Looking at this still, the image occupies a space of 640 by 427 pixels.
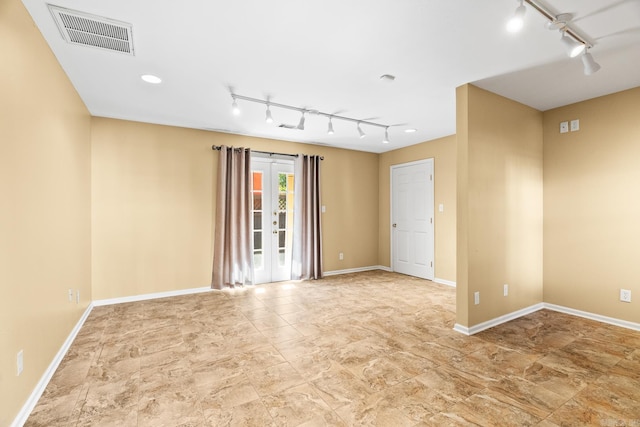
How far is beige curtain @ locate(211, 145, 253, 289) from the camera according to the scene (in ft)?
15.8

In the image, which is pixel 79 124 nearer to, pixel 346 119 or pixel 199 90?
pixel 199 90

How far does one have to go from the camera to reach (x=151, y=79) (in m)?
3.01

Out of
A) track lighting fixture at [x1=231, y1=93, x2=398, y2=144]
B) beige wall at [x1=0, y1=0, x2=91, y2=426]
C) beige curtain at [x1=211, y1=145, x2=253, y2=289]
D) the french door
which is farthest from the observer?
the french door

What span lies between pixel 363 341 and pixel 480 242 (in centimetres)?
161

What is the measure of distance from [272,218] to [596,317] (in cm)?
463

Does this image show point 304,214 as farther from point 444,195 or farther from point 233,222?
point 444,195

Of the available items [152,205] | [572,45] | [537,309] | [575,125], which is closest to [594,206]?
[575,125]

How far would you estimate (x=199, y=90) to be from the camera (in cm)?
328

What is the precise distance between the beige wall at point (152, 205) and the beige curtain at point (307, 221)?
0.72 metres

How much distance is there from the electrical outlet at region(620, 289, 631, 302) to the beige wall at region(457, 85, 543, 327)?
0.76 metres

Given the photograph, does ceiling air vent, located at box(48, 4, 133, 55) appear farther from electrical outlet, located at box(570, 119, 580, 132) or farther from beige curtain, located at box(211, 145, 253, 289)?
electrical outlet, located at box(570, 119, 580, 132)

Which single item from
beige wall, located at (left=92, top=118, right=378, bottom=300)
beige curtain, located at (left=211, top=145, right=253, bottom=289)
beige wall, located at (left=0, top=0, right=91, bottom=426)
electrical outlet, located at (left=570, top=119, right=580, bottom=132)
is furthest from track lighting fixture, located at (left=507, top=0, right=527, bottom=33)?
beige wall, located at (left=92, top=118, right=378, bottom=300)

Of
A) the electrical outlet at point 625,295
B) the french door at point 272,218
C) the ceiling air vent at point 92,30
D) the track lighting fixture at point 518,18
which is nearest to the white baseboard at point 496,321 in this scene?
the electrical outlet at point 625,295

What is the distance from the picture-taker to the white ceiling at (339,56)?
1991 millimetres
